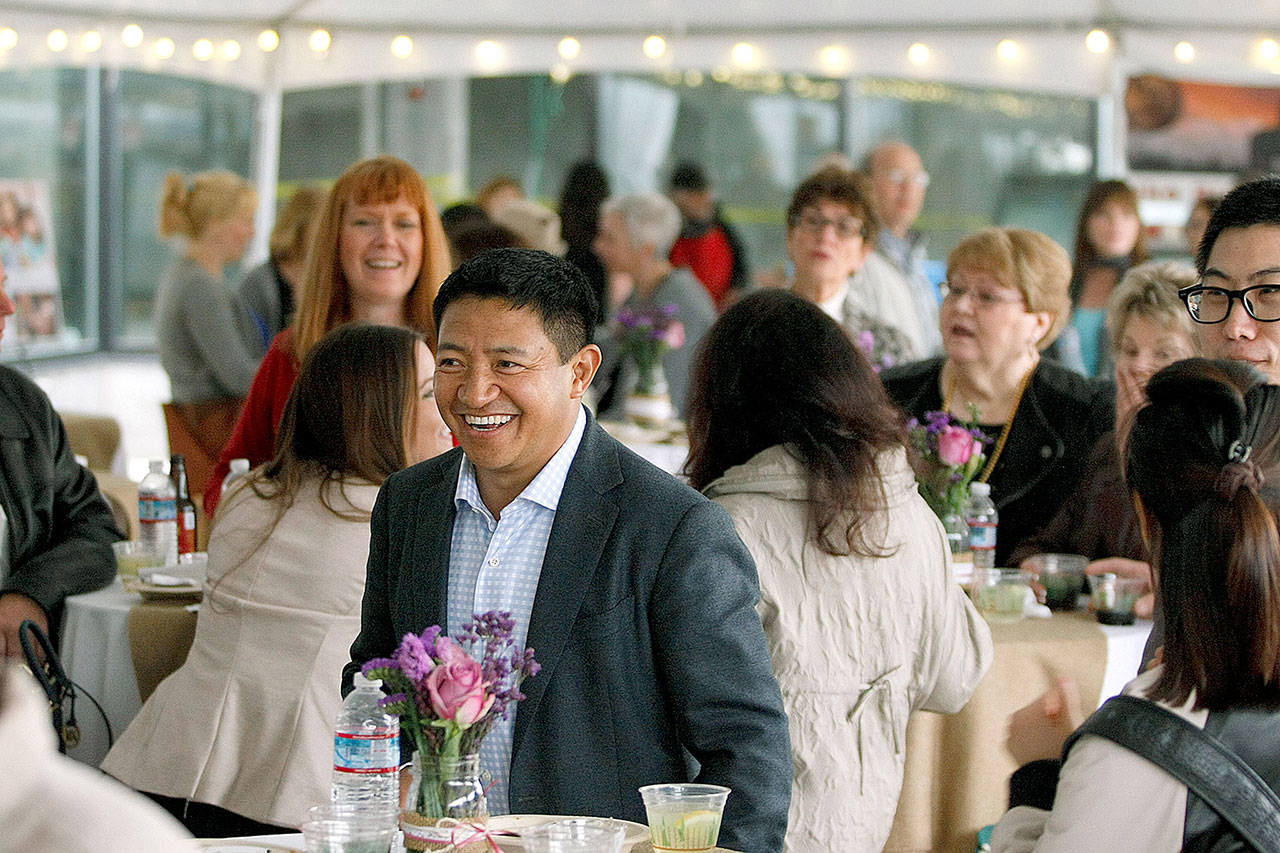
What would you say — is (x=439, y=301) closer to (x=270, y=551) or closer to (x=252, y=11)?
(x=270, y=551)

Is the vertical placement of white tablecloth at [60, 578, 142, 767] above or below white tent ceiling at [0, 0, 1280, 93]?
below

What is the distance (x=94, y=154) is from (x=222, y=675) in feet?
26.1

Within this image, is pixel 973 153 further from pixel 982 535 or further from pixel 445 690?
pixel 445 690

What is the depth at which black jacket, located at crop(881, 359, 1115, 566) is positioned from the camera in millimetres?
4151

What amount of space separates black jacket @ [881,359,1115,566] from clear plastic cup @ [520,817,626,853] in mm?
2540

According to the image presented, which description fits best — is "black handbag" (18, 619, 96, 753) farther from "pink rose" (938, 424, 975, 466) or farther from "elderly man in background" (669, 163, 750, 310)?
"elderly man in background" (669, 163, 750, 310)

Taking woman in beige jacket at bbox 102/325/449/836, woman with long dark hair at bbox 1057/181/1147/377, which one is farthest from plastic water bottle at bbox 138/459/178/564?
woman with long dark hair at bbox 1057/181/1147/377

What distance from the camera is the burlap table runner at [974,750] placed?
3.37m

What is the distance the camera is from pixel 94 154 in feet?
33.4

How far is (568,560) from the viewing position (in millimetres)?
2115

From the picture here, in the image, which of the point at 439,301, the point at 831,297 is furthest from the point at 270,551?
the point at 831,297

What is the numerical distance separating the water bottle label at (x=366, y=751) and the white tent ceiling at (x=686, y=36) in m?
7.32

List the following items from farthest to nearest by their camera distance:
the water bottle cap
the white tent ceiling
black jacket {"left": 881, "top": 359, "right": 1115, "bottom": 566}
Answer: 1. the white tent ceiling
2. black jacket {"left": 881, "top": 359, "right": 1115, "bottom": 566}
3. the water bottle cap

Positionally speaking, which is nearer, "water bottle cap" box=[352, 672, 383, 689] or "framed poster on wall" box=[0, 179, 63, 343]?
"water bottle cap" box=[352, 672, 383, 689]
